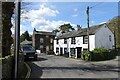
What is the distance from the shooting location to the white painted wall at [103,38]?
43.3 metres

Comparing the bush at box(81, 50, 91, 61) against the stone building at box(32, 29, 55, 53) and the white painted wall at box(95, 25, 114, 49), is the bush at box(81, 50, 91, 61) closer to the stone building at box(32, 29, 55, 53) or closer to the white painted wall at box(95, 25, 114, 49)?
the white painted wall at box(95, 25, 114, 49)

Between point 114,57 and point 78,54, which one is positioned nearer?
point 114,57

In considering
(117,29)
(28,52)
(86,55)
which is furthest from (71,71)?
(117,29)

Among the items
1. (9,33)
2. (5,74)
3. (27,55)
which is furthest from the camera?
(27,55)

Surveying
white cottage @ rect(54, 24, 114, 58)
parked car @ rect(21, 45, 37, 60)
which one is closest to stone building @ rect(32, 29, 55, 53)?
white cottage @ rect(54, 24, 114, 58)

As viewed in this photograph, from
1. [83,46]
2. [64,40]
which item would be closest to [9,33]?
[83,46]

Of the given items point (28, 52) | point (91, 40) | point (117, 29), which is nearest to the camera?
point (28, 52)

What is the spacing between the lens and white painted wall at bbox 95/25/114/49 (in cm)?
4331

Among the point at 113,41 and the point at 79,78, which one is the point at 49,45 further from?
the point at 79,78

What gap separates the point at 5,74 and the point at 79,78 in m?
6.84

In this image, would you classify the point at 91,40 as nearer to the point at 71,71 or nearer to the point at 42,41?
the point at 71,71

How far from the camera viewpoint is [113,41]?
150 ft

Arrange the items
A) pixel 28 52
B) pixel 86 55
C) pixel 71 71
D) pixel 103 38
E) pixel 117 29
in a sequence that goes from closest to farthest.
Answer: pixel 71 71, pixel 28 52, pixel 86 55, pixel 103 38, pixel 117 29

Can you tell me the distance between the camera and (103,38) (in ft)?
A: 145
